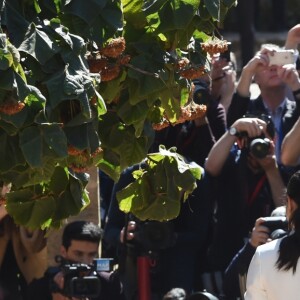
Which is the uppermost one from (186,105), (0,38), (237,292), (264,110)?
(0,38)

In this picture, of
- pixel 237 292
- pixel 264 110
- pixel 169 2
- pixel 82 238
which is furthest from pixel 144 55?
pixel 264 110

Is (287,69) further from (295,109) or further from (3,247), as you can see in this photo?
(3,247)

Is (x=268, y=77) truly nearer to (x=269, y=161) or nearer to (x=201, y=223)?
(x=269, y=161)

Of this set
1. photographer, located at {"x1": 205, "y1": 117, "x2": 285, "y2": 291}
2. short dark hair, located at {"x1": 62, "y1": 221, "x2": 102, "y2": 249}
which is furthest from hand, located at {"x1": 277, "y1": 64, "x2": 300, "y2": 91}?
short dark hair, located at {"x1": 62, "y1": 221, "x2": 102, "y2": 249}

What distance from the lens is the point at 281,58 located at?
6.75 m

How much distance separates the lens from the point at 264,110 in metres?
7.02

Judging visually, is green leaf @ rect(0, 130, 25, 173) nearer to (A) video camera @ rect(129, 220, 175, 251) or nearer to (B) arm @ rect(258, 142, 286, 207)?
(A) video camera @ rect(129, 220, 175, 251)

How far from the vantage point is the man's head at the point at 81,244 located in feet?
21.1

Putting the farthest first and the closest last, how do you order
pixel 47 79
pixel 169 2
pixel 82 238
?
pixel 82 238, pixel 169 2, pixel 47 79

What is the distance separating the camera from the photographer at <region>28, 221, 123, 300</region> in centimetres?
617

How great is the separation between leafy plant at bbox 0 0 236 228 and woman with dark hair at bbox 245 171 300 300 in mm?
895

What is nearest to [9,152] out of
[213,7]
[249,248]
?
[213,7]

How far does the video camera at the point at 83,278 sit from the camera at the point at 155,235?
25 cm

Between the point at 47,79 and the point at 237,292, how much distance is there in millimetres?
2969
